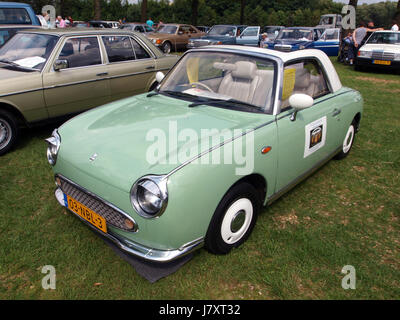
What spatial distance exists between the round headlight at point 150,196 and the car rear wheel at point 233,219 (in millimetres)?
486

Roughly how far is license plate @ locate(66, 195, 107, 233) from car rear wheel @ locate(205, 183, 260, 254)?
0.78m

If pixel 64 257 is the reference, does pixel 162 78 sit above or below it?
above

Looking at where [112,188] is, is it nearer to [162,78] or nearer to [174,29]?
[162,78]

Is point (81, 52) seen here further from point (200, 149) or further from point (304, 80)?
point (200, 149)

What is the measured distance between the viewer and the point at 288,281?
8.06ft

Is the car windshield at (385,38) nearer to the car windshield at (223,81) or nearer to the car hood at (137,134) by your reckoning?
the car windshield at (223,81)

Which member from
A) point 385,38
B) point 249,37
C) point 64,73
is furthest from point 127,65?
point 249,37

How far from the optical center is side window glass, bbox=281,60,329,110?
3.01 metres

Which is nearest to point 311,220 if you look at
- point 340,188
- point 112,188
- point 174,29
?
point 340,188

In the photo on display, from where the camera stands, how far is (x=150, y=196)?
80.8 inches
